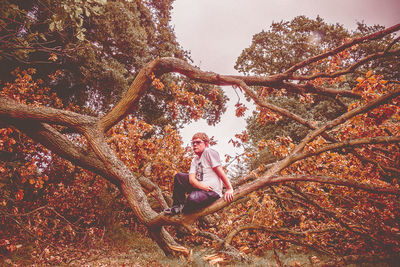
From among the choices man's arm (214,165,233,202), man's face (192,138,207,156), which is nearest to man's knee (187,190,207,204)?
man's arm (214,165,233,202)

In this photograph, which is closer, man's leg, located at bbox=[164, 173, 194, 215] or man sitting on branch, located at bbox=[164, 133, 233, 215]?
man sitting on branch, located at bbox=[164, 133, 233, 215]

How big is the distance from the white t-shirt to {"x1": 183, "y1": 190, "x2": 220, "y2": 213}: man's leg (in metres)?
0.12

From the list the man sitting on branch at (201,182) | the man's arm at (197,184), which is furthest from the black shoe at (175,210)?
the man's arm at (197,184)

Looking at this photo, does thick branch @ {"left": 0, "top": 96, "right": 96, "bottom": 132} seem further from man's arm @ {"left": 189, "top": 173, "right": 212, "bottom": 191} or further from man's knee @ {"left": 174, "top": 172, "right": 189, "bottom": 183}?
man's arm @ {"left": 189, "top": 173, "right": 212, "bottom": 191}

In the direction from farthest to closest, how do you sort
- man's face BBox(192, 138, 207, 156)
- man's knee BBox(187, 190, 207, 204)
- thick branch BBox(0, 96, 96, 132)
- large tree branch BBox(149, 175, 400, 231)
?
thick branch BBox(0, 96, 96, 132)
man's face BBox(192, 138, 207, 156)
man's knee BBox(187, 190, 207, 204)
large tree branch BBox(149, 175, 400, 231)

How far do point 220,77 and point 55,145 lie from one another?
3.89 m

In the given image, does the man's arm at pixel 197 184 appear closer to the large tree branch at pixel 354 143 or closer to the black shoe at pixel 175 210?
the black shoe at pixel 175 210

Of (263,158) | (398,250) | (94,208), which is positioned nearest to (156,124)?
(94,208)

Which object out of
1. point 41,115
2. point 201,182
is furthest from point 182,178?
point 41,115

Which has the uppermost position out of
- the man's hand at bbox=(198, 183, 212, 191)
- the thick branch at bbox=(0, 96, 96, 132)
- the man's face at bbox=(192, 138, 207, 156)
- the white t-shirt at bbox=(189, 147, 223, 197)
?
the thick branch at bbox=(0, 96, 96, 132)

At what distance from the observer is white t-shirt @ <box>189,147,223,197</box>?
3.23m

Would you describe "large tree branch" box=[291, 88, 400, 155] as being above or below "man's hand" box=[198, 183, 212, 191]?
above

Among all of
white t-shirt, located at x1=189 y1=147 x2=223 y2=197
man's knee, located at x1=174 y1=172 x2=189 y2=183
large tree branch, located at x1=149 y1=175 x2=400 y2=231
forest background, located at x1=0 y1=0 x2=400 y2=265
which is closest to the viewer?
large tree branch, located at x1=149 y1=175 x2=400 y2=231

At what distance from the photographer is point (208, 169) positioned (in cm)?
333
